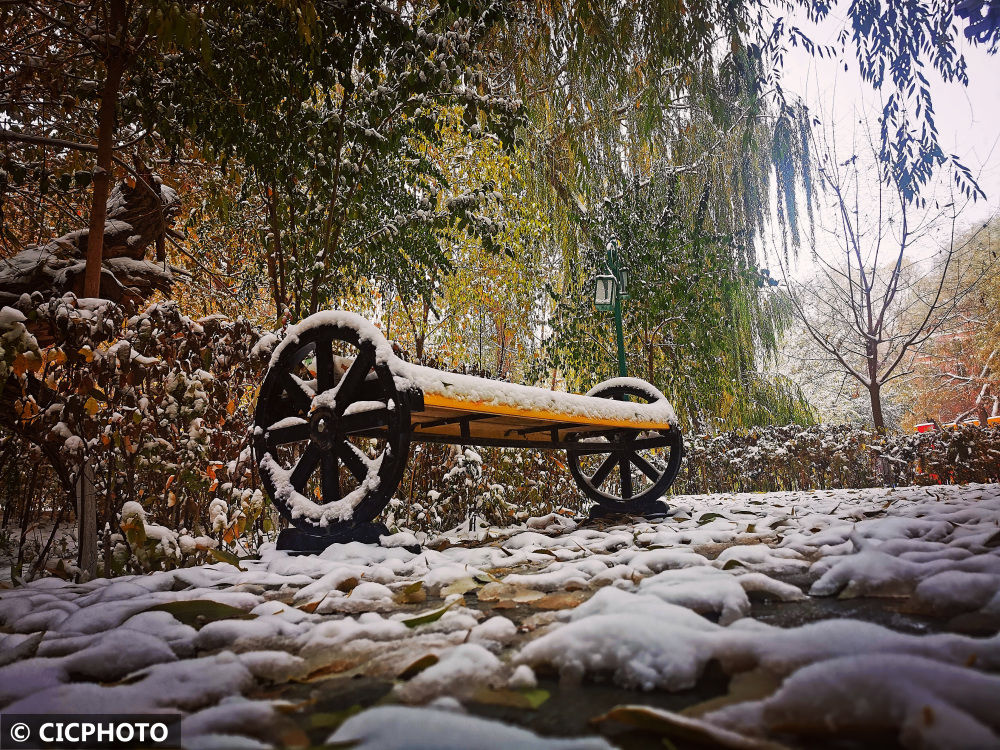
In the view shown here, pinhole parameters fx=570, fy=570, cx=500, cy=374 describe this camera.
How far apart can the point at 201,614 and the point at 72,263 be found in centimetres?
362

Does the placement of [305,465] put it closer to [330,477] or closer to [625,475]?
[330,477]

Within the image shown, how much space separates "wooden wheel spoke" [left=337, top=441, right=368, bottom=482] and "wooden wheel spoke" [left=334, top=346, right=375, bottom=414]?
18 centimetres

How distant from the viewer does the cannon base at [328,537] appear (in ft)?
7.75

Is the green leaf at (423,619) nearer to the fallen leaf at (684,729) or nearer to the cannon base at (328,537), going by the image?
the fallen leaf at (684,729)

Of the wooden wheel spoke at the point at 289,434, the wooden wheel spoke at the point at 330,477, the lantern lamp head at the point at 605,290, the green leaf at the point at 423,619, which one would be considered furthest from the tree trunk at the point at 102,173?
the lantern lamp head at the point at 605,290

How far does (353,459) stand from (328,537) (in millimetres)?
347

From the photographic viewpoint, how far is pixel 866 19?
365 centimetres

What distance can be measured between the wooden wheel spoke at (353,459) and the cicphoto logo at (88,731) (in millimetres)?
1714

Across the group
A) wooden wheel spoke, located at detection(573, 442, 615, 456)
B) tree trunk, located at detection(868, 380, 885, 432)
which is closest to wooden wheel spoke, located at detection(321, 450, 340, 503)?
wooden wheel spoke, located at detection(573, 442, 615, 456)

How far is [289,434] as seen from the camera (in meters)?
2.61

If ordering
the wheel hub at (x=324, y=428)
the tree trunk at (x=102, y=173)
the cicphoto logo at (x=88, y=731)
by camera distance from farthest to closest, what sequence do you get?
the tree trunk at (x=102, y=173) < the wheel hub at (x=324, y=428) < the cicphoto logo at (x=88, y=731)

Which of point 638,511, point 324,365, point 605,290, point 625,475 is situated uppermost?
point 605,290

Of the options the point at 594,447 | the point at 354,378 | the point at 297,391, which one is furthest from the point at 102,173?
the point at 594,447

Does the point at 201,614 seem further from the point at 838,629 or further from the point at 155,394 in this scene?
the point at 838,629
